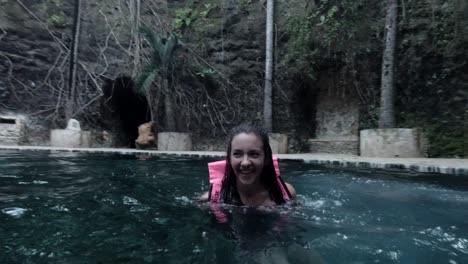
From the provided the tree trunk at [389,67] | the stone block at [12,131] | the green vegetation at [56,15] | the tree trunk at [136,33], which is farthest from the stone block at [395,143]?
the green vegetation at [56,15]

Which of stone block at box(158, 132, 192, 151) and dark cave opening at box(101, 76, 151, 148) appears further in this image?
dark cave opening at box(101, 76, 151, 148)

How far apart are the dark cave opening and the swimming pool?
314 inches

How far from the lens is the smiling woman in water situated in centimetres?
246

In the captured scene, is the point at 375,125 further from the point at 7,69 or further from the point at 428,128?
the point at 7,69

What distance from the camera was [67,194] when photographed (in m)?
3.33

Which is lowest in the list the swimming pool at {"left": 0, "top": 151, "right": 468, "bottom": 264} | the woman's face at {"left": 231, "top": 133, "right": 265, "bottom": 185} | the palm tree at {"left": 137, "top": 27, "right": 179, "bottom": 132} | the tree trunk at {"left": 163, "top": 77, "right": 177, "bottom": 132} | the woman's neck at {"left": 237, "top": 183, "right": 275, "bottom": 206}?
the swimming pool at {"left": 0, "top": 151, "right": 468, "bottom": 264}

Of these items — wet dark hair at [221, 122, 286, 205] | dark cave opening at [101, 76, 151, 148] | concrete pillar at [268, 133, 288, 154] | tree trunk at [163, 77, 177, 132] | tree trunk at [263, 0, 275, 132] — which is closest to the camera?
wet dark hair at [221, 122, 286, 205]

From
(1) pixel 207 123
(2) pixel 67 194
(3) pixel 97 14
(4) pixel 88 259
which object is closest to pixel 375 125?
(1) pixel 207 123

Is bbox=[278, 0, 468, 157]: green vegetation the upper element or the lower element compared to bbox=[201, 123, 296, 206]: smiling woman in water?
upper

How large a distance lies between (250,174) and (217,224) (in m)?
0.38

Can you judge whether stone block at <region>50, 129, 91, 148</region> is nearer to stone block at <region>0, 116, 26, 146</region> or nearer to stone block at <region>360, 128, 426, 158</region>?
stone block at <region>0, 116, 26, 146</region>

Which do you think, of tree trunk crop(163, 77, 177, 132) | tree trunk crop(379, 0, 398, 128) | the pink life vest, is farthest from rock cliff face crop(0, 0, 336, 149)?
the pink life vest

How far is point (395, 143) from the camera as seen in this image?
7.04m

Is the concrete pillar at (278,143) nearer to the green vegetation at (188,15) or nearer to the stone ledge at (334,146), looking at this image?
→ the stone ledge at (334,146)
